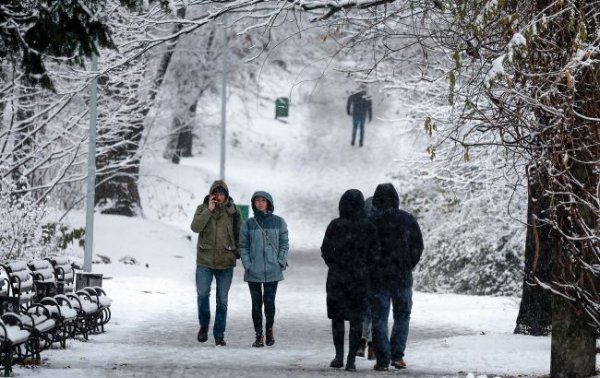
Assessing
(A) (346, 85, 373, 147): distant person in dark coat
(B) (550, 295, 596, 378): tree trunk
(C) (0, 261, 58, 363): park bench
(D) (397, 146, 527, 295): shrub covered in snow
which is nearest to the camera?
(B) (550, 295, 596, 378): tree trunk

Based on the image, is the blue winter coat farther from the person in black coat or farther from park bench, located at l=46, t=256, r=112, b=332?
park bench, located at l=46, t=256, r=112, b=332

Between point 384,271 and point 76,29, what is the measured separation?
4.22 m

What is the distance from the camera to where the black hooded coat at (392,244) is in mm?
11703

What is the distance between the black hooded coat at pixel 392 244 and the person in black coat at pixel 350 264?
217 mm

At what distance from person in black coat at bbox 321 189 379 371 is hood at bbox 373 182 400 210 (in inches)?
14.9

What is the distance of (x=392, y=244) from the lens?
1176cm

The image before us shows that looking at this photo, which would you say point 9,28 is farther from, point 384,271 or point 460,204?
point 460,204

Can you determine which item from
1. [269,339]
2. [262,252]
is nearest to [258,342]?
[269,339]

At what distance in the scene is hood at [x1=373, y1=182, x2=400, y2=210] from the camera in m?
11.9

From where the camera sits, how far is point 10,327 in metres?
10.6

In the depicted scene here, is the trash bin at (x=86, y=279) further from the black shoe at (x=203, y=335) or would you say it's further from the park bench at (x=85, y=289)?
the black shoe at (x=203, y=335)

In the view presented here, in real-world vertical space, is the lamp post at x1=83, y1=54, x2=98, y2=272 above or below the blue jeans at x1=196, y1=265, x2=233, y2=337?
above

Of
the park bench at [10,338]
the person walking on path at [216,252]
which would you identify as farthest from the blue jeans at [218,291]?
the park bench at [10,338]

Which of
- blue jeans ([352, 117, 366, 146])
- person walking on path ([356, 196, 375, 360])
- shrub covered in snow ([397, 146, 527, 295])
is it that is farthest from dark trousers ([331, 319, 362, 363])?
blue jeans ([352, 117, 366, 146])
